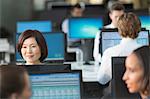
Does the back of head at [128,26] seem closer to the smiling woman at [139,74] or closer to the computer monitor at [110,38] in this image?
the computer monitor at [110,38]

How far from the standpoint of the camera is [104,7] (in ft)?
33.6

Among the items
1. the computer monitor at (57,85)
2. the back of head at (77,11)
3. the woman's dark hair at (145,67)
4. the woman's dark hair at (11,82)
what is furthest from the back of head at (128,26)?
the back of head at (77,11)

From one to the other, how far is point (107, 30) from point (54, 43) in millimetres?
656

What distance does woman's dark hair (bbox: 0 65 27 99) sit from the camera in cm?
217

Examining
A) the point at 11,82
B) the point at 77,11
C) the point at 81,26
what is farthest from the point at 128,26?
the point at 77,11

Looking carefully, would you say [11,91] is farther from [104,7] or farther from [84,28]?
[104,7]

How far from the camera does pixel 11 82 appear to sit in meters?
2.17

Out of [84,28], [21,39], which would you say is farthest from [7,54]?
[21,39]

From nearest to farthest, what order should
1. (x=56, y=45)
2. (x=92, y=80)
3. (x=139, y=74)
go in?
(x=139, y=74) < (x=92, y=80) < (x=56, y=45)

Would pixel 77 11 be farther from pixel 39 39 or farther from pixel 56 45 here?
pixel 39 39

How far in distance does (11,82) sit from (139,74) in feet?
2.07

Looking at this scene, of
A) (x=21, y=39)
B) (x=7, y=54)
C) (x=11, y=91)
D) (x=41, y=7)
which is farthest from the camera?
(x=41, y=7)

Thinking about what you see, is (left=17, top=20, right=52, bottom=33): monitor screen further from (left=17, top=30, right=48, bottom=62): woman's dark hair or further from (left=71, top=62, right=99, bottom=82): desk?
(left=17, top=30, right=48, bottom=62): woman's dark hair

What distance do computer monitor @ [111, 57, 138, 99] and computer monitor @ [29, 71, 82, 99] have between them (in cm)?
31
